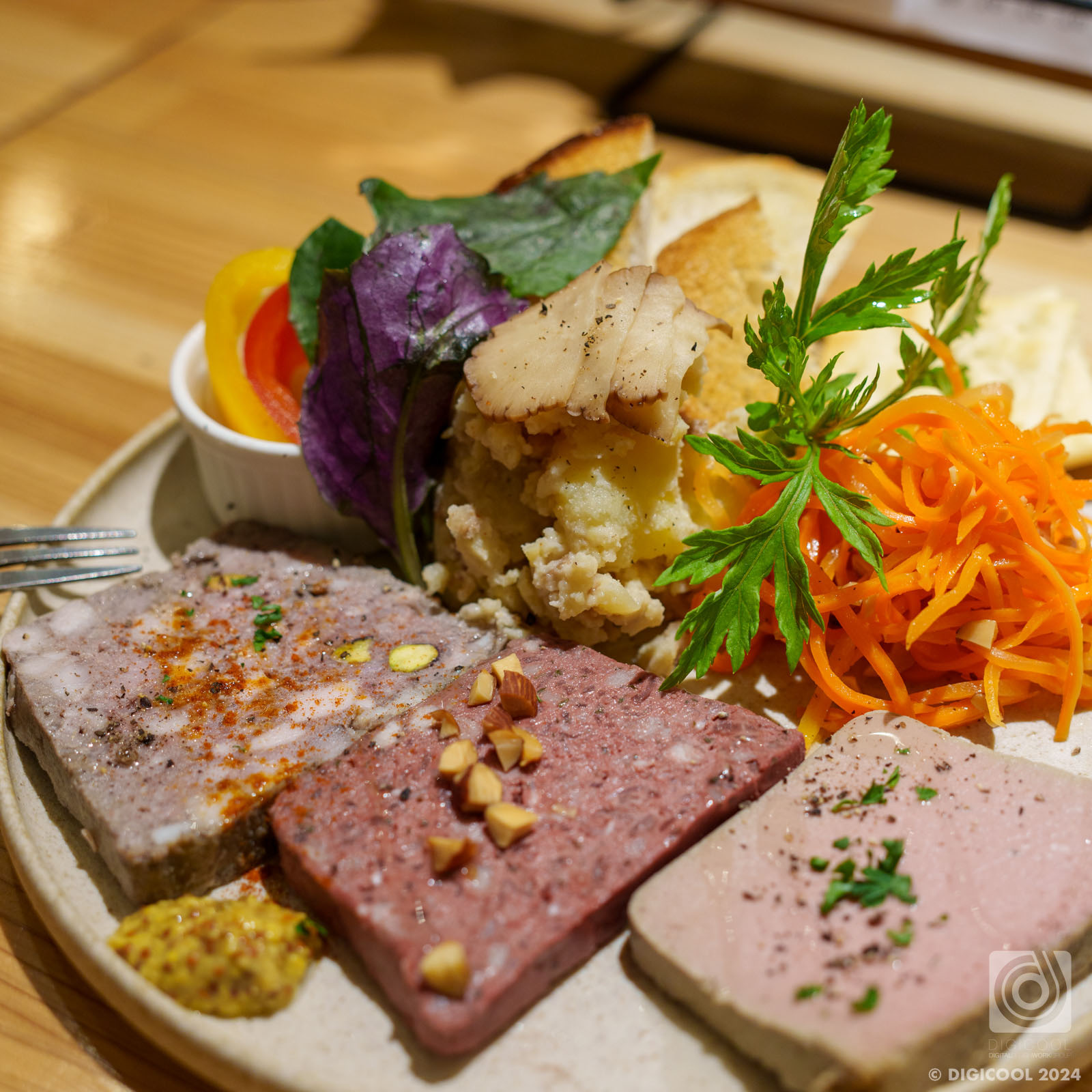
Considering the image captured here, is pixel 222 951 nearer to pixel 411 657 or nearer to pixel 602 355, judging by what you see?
pixel 411 657

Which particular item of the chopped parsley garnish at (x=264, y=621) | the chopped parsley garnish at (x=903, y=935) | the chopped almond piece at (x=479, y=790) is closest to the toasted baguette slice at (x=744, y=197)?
the chopped parsley garnish at (x=264, y=621)

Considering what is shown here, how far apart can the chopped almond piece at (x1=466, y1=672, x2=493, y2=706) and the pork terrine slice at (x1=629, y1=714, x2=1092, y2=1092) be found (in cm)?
58

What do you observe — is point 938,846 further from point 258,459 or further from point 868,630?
point 258,459

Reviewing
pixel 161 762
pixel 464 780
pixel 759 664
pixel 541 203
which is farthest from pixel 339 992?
pixel 541 203

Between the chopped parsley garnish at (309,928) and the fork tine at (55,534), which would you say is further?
the fork tine at (55,534)

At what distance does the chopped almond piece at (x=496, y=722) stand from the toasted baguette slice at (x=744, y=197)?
2350 mm

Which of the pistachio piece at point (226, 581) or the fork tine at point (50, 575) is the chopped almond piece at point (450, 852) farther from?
the fork tine at point (50, 575)

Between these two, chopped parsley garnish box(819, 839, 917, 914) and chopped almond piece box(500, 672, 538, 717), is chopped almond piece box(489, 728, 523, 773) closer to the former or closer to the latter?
chopped almond piece box(500, 672, 538, 717)

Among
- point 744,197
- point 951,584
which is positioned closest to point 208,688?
Result: point 951,584

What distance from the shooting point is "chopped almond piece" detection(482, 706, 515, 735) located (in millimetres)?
2225

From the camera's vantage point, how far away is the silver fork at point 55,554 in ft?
9.14

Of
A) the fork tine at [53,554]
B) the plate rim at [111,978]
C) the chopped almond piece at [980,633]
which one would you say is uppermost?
the chopped almond piece at [980,633]

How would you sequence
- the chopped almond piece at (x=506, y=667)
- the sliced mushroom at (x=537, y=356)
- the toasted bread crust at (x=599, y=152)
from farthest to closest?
the toasted bread crust at (x=599, y=152)
the sliced mushroom at (x=537, y=356)
the chopped almond piece at (x=506, y=667)

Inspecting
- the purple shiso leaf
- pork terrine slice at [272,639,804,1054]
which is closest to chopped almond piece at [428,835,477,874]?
pork terrine slice at [272,639,804,1054]
